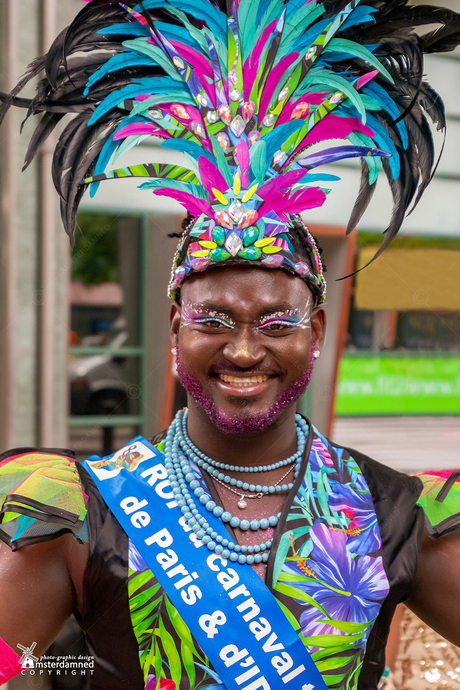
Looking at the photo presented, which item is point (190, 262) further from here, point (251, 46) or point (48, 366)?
point (48, 366)

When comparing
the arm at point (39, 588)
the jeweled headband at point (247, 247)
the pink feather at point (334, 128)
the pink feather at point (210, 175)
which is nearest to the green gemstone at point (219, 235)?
the jeweled headband at point (247, 247)

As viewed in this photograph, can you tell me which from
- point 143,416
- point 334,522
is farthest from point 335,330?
point 334,522

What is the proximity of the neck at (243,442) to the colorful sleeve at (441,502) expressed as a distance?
1.33 ft

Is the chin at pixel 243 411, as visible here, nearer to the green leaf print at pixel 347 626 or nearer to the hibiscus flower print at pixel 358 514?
the hibiscus flower print at pixel 358 514

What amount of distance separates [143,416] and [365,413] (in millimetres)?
1999

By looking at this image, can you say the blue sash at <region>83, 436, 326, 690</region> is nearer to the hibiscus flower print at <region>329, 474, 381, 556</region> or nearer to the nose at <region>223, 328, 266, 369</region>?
the hibiscus flower print at <region>329, 474, 381, 556</region>

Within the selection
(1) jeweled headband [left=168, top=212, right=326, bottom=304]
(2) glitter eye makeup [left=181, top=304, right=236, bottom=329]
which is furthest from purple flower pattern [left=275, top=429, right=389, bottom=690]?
(1) jeweled headband [left=168, top=212, right=326, bottom=304]

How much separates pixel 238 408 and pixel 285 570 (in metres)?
0.42

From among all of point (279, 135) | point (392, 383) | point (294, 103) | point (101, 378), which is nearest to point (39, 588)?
point (279, 135)

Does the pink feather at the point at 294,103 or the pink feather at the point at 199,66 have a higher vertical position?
the pink feather at the point at 199,66

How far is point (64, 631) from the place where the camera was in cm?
182

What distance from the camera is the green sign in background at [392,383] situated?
5.56 meters

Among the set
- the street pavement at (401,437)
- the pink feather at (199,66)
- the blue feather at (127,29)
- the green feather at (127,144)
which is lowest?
the street pavement at (401,437)

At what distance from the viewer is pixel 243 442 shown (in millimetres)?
1733
